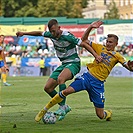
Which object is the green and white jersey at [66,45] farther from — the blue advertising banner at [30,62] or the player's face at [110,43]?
the blue advertising banner at [30,62]

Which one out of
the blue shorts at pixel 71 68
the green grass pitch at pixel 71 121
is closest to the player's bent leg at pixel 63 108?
the green grass pitch at pixel 71 121

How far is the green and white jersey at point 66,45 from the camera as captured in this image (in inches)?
484

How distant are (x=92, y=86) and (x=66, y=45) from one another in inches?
41.2

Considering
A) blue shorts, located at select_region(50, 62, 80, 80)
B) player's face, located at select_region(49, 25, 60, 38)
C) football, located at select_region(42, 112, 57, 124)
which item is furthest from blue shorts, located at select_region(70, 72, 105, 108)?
player's face, located at select_region(49, 25, 60, 38)

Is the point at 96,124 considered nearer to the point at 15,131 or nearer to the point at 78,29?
the point at 15,131

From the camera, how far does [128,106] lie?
16.4m

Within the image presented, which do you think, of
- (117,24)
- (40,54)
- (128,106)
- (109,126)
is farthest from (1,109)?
(117,24)

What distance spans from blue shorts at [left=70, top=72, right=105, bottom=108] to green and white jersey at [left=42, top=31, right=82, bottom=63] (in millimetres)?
642

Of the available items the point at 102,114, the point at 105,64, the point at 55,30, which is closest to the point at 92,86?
the point at 105,64

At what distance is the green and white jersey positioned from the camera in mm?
12281

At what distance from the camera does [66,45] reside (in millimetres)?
12398

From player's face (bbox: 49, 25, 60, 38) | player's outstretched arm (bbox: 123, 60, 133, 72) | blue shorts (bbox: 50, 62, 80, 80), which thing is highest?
player's face (bbox: 49, 25, 60, 38)

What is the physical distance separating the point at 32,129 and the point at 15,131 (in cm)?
43

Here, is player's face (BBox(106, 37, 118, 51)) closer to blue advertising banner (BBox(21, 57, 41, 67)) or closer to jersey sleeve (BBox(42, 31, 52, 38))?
jersey sleeve (BBox(42, 31, 52, 38))
